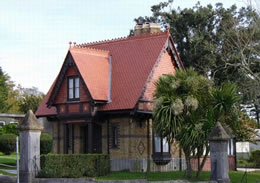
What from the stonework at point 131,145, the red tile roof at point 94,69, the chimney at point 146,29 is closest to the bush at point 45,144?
the stonework at point 131,145

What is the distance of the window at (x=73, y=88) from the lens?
31.8 m

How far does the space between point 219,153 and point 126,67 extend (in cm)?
1072

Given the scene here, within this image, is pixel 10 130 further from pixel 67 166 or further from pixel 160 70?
pixel 67 166

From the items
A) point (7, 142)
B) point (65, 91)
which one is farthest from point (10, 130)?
point (65, 91)

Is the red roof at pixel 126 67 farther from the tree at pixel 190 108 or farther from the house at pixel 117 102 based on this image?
the tree at pixel 190 108

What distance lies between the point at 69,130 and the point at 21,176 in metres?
8.02

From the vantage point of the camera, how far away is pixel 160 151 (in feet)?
104

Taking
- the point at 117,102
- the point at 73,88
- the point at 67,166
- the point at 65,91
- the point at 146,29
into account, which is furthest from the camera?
the point at 146,29

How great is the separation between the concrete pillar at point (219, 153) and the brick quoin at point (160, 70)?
7113 mm

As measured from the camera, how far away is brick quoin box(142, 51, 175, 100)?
3092 centimetres

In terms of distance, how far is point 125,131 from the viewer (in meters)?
31.1

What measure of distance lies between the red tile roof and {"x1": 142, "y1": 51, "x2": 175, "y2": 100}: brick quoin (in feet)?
8.13

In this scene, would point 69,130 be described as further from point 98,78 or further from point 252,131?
point 252,131

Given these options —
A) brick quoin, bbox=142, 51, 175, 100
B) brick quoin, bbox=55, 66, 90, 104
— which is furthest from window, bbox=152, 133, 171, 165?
brick quoin, bbox=55, 66, 90, 104
